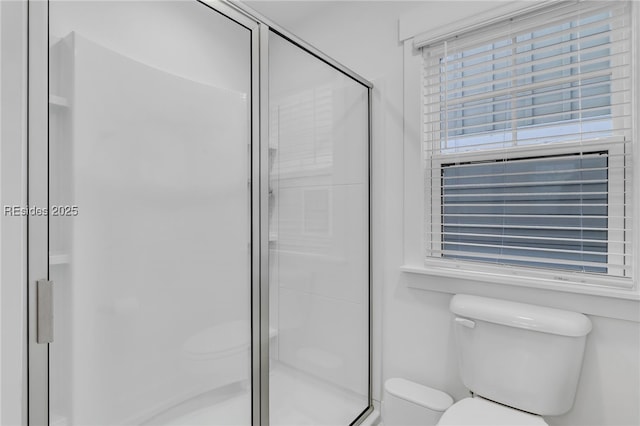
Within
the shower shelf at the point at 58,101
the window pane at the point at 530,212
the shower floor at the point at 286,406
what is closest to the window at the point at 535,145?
the window pane at the point at 530,212

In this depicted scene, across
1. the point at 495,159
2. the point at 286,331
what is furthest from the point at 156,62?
the point at 495,159

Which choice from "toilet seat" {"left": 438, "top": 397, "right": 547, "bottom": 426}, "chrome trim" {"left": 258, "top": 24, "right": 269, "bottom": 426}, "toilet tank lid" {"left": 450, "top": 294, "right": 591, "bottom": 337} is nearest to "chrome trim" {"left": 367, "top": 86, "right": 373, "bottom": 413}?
"toilet tank lid" {"left": 450, "top": 294, "right": 591, "bottom": 337}

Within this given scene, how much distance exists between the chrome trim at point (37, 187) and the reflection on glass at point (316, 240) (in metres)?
0.62

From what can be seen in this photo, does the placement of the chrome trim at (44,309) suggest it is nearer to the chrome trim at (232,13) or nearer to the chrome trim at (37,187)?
the chrome trim at (37,187)

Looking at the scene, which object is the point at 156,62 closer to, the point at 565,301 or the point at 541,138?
the point at 541,138

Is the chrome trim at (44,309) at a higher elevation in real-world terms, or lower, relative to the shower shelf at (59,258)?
lower

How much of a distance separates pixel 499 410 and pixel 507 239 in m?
0.64

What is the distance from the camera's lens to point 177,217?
944mm

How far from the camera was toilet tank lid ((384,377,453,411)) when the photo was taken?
143 centimetres

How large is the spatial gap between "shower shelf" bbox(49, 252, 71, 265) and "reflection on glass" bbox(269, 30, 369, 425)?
590 millimetres

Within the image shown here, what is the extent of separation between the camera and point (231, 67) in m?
1.05

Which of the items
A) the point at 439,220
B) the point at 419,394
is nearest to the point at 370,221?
the point at 439,220

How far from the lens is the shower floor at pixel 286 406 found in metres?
1.01

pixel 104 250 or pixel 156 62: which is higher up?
pixel 156 62
